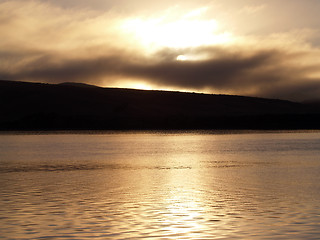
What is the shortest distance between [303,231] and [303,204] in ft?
13.1

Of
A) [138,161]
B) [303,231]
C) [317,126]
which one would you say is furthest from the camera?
[317,126]

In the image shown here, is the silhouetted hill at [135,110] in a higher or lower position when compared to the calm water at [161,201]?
higher

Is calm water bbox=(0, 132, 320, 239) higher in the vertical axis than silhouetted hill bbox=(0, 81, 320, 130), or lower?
lower

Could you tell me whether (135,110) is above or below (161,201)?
above

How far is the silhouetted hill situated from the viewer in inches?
4943

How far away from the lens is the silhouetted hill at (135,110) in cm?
12556

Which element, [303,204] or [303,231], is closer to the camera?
[303,231]

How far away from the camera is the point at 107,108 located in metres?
143

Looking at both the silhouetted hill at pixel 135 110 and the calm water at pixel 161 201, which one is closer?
the calm water at pixel 161 201

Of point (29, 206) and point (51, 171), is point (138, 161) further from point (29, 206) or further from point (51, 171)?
point (29, 206)

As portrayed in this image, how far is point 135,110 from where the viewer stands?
144375mm

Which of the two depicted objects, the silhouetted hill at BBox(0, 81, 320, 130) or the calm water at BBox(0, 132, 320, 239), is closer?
the calm water at BBox(0, 132, 320, 239)

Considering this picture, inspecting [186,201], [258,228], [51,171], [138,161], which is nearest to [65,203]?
[186,201]

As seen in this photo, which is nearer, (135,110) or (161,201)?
(161,201)
